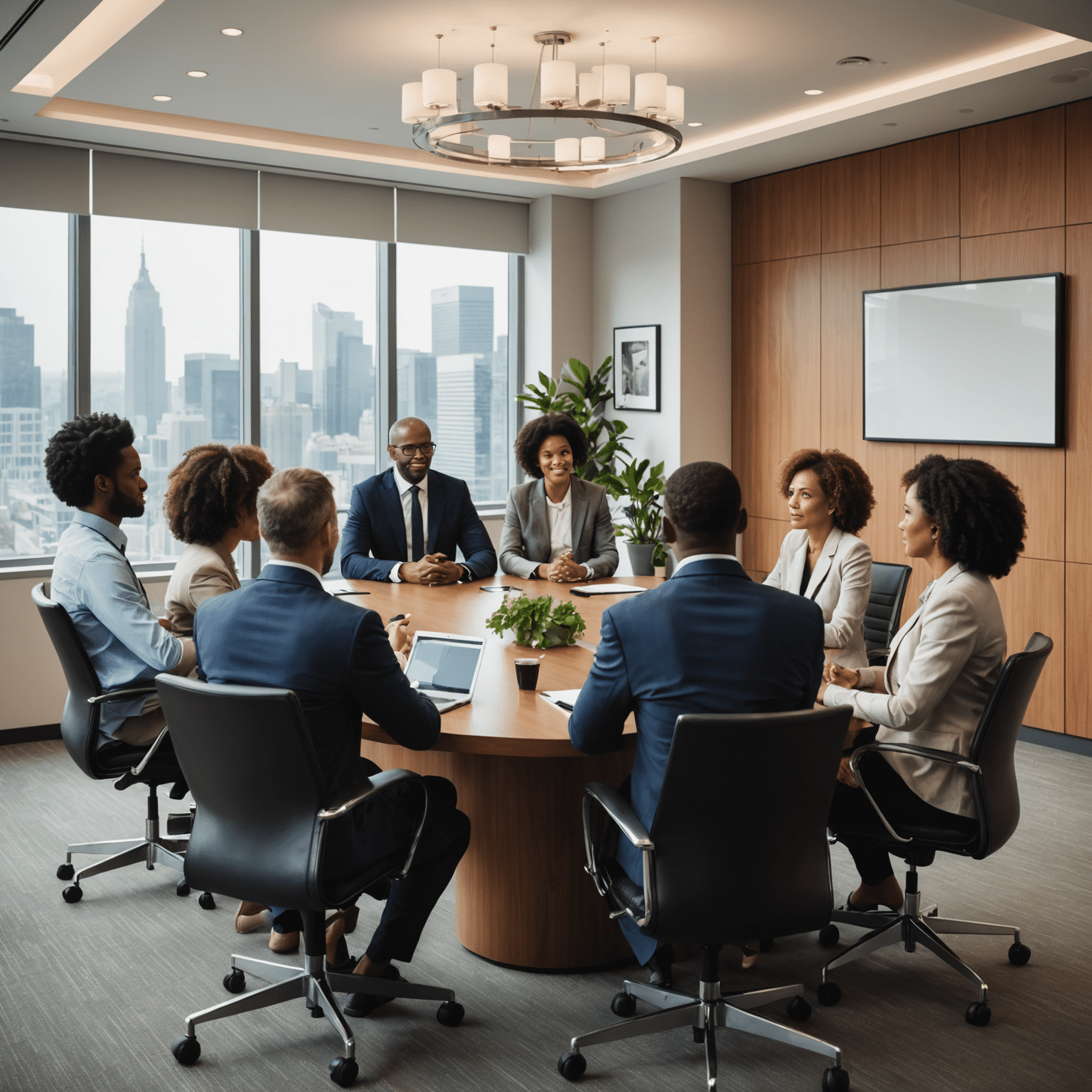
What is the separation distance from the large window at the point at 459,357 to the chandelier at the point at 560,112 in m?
2.76

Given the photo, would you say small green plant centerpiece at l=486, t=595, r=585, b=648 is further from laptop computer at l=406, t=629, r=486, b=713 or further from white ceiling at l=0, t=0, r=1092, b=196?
white ceiling at l=0, t=0, r=1092, b=196

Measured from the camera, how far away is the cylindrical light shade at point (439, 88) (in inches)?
172

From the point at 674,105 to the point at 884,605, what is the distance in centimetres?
224

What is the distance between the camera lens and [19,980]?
10.5ft

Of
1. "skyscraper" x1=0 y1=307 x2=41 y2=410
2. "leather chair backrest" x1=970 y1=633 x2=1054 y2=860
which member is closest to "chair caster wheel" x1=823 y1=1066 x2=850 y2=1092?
"leather chair backrest" x1=970 y1=633 x2=1054 y2=860

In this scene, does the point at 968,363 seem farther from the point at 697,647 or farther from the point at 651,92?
the point at 697,647

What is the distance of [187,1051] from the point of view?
8.96 feet

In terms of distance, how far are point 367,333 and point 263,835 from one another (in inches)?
218

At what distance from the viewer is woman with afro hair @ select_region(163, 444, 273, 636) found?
360cm

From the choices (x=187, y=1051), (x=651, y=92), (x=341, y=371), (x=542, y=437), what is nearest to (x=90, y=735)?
(x=187, y=1051)

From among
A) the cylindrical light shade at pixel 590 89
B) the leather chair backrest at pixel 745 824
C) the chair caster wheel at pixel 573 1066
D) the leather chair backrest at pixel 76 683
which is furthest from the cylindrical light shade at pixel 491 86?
the chair caster wheel at pixel 573 1066

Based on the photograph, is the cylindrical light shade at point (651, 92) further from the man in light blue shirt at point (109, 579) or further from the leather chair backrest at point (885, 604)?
the man in light blue shirt at point (109, 579)

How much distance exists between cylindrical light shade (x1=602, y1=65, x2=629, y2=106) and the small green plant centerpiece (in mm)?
2136

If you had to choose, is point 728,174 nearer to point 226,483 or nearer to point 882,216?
point 882,216
